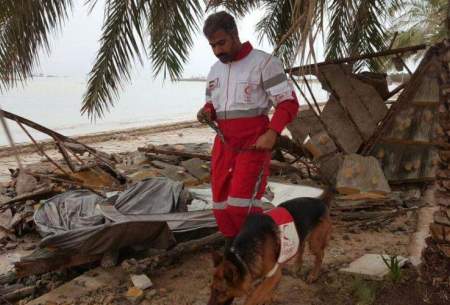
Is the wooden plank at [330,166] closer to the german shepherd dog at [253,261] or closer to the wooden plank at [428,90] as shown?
the wooden plank at [428,90]

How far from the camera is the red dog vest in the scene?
286cm

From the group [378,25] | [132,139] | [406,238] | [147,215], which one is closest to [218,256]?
[147,215]

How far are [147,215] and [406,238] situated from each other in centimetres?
265

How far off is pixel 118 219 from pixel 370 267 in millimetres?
2139

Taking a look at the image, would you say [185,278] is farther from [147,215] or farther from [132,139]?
[132,139]

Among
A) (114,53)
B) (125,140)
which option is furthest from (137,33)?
(125,140)

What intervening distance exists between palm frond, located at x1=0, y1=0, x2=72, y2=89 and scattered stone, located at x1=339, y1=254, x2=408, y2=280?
3.24 m

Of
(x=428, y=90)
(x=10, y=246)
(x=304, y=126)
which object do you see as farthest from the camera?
(x=304, y=126)

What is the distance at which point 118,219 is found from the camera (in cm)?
406

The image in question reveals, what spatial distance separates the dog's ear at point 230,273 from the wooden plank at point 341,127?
14.1ft

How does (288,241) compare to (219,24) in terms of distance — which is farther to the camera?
(219,24)

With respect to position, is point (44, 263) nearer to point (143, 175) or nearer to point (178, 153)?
point (143, 175)

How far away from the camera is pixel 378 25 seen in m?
6.59

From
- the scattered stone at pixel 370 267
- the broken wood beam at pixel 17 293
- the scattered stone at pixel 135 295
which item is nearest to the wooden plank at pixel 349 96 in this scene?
the scattered stone at pixel 370 267
